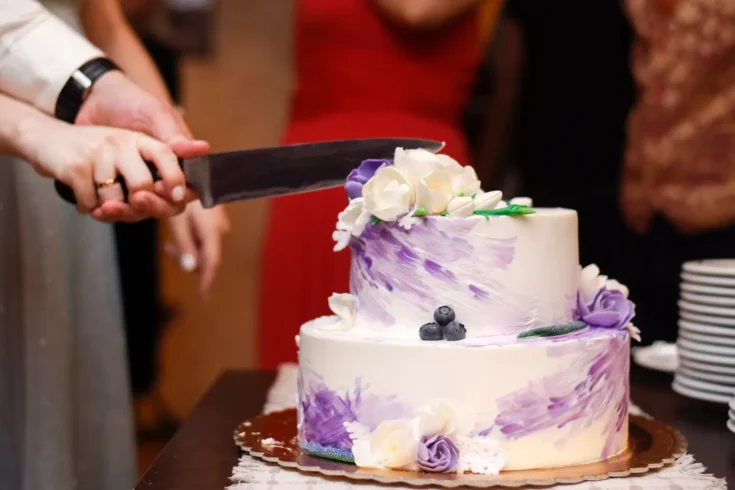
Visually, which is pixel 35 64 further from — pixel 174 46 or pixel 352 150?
pixel 174 46

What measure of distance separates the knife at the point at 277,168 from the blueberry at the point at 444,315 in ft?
0.94

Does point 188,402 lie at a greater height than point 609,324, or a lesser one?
lesser

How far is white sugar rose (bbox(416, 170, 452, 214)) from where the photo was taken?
97cm

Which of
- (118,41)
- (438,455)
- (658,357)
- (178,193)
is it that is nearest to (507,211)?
(438,455)

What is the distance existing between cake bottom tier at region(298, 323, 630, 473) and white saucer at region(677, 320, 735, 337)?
32cm

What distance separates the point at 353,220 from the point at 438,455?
0.28 meters

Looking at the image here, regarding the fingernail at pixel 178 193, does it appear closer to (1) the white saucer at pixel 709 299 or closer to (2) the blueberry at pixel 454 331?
(2) the blueberry at pixel 454 331

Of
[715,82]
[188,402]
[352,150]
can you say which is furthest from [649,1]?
[188,402]

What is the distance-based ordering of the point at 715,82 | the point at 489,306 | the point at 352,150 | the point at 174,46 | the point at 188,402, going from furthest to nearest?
the point at 188,402 < the point at 174,46 < the point at 715,82 < the point at 352,150 < the point at 489,306

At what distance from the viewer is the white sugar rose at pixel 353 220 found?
99 cm

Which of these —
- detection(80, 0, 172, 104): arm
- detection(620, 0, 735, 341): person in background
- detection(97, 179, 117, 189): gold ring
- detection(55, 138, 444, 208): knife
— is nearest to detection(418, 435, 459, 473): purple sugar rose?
detection(55, 138, 444, 208): knife

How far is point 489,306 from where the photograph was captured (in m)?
0.97

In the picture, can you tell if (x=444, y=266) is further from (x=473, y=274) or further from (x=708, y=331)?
(x=708, y=331)

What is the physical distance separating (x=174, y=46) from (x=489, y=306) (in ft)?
8.23
